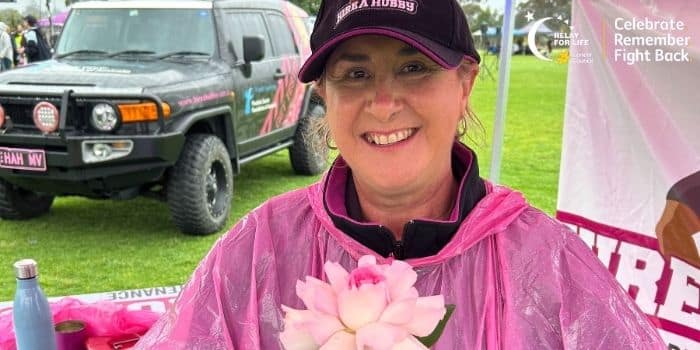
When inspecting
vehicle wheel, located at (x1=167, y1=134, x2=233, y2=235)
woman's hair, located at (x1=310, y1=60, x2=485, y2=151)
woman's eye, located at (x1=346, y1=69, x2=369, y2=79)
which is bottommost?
vehicle wheel, located at (x1=167, y1=134, x2=233, y2=235)

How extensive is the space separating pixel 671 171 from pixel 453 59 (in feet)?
5.18

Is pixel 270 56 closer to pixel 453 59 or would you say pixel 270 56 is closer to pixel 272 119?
pixel 272 119

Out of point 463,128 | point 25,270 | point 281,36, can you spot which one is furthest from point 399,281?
point 281,36

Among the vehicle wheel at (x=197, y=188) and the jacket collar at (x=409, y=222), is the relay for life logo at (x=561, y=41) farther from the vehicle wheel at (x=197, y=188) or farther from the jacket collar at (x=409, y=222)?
the vehicle wheel at (x=197, y=188)

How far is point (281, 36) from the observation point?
7297 millimetres

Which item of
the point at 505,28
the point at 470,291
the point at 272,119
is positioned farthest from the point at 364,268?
the point at 272,119

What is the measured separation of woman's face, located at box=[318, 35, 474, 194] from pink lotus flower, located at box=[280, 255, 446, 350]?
2.21 feet

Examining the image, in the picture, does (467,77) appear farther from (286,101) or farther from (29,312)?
(286,101)

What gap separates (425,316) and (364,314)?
0.08 metres

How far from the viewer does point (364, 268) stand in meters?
0.77

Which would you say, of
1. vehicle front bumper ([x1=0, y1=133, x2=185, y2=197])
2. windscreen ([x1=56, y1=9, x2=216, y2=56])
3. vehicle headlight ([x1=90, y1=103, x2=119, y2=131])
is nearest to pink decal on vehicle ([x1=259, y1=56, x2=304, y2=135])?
windscreen ([x1=56, y1=9, x2=216, y2=56])

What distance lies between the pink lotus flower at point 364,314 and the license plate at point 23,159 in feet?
14.8

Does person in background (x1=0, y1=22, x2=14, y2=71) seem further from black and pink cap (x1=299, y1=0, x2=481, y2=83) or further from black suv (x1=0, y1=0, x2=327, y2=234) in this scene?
black and pink cap (x1=299, y1=0, x2=481, y2=83)

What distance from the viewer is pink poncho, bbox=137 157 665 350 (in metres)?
1.35
